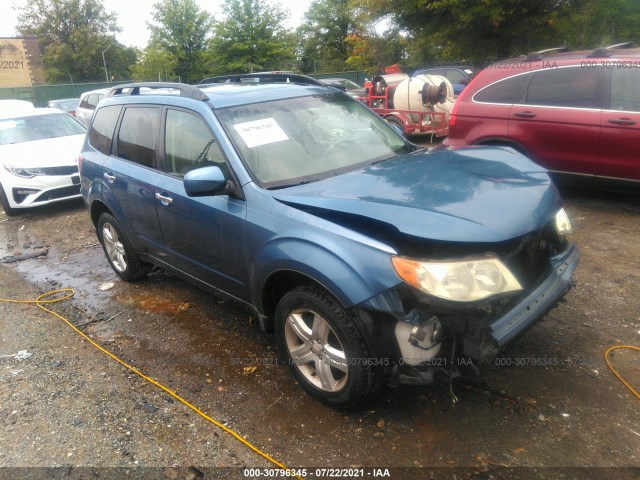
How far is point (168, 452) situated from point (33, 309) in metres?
2.79

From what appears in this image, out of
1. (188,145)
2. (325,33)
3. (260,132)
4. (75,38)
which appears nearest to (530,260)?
(260,132)

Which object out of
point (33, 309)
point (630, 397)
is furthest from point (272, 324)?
point (33, 309)

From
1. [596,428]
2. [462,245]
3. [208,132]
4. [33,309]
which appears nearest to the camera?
[462,245]

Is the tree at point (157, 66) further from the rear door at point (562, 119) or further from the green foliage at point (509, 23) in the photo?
the rear door at point (562, 119)

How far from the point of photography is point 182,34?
37.7 metres

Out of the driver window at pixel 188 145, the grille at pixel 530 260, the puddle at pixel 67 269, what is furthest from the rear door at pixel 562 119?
the puddle at pixel 67 269

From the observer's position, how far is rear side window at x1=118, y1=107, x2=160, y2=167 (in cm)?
398

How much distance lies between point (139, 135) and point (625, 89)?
4938 millimetres

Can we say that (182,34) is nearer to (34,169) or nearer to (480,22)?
(480,22)

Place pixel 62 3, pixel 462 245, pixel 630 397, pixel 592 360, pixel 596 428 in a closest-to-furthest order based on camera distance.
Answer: pixel 462 245 < pixel 596 428 < pixel 630 397 < pixel 592 360 < pixel 62 3

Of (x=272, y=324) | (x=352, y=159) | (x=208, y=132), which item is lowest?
(x=272, y=324)

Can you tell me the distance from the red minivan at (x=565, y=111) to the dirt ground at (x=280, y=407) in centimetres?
144

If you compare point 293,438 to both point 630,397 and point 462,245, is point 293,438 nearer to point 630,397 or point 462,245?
point 462,245

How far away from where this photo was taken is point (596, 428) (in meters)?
2.61
